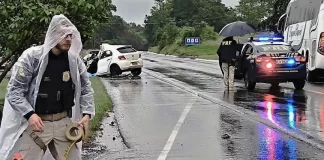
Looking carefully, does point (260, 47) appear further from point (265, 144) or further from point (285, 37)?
point (285, 37)

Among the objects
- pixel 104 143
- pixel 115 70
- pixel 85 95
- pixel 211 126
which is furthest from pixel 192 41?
pixel 85 95

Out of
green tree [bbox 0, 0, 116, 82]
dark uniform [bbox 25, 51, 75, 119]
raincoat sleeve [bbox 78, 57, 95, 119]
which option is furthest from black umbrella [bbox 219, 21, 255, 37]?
dark uniform [bbox 25, 51, 75, 119]

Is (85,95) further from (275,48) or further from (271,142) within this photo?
(275,48)

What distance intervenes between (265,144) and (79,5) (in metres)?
3.80

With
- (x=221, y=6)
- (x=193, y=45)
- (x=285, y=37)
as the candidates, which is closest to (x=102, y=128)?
(x=285, y=37)

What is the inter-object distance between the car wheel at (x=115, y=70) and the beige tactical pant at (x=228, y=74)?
31.0ft

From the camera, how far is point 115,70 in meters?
27.2

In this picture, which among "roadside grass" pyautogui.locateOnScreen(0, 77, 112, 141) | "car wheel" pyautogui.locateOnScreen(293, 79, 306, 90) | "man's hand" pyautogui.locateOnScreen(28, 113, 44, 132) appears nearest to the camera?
"man's hand" pyautogui.locateOnScreen(28, 113, 44, 132)

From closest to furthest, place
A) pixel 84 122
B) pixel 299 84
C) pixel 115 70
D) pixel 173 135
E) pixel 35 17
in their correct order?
pixel 84 122
pixel 35 17
pixel 173 135
pixel 299 84
pixel 115 70

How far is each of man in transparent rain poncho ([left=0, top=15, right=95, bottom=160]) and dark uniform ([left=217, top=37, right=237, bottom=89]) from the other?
13.6 m

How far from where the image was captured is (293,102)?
45.9ft

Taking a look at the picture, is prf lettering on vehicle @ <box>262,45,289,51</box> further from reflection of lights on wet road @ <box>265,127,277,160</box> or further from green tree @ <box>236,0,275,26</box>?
green tree @ <box>236,0,275,26</box>

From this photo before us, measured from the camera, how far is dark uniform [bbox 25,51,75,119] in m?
4.68

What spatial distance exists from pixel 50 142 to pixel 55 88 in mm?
473
